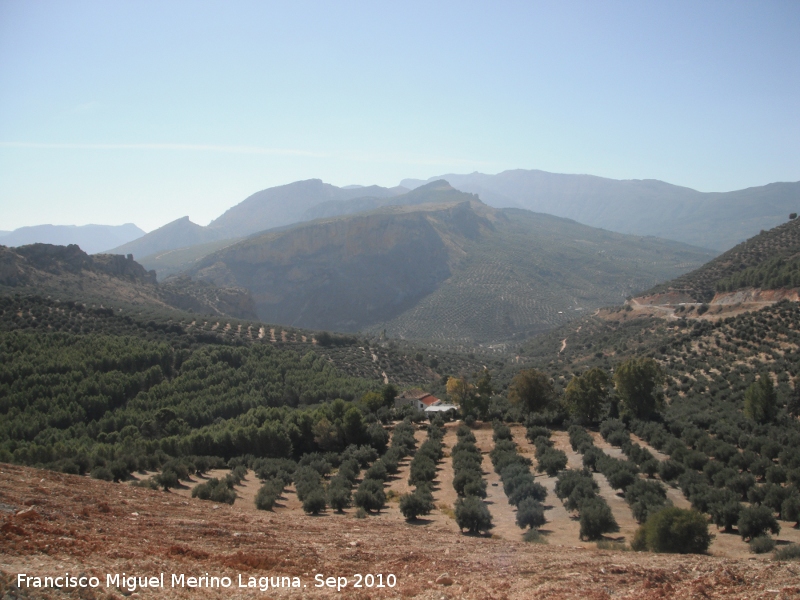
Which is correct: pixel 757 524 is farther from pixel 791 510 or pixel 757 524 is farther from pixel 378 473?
pixel 378 473

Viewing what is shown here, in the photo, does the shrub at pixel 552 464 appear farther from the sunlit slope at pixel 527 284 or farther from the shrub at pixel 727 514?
the sunlit slope at pixel 527 284

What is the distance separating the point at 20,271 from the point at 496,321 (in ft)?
233

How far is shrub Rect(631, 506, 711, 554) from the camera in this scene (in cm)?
1127

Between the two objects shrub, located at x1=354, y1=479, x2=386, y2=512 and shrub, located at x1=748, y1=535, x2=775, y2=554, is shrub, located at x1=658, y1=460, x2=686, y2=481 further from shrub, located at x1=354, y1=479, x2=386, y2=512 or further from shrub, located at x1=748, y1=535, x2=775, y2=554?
shrub, located at x1=354, y1=479, x2=386, y2=512

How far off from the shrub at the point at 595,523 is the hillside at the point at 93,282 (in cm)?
5938

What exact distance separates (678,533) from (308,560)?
25.8ft

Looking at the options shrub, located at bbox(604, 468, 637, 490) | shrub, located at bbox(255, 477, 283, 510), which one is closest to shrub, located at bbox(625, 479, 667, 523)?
shrub, located at bbox(604, 468, 637, 490)

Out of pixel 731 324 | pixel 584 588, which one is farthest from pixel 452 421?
pixel 584 588

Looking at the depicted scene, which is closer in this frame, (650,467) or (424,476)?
(650,467)

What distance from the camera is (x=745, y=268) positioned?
Answer: 56844 millimetres

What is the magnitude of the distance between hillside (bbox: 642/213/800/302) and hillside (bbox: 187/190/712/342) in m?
33.0

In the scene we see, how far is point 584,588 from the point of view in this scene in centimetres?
795

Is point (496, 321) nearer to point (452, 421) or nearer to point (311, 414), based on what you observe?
point (452, 421)

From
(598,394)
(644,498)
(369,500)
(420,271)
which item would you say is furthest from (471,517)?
(420,271)
